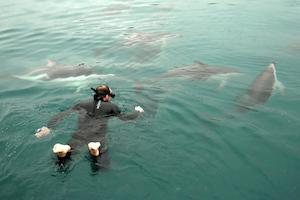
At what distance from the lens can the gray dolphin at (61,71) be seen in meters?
14.5

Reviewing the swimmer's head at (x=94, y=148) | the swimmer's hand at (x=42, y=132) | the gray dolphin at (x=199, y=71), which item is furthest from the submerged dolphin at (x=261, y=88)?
the swimmer's hand at (x=42, y=132)

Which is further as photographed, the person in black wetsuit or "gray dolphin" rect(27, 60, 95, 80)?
"gray dolphin" rect(27, 60, 95, 80)

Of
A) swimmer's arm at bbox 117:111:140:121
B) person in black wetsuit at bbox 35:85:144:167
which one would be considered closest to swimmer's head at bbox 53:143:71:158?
person in black wetsuit at bbox 35:85:144:167

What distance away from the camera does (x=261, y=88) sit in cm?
1241

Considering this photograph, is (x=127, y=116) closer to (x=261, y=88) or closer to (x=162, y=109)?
(x=162, y=109)

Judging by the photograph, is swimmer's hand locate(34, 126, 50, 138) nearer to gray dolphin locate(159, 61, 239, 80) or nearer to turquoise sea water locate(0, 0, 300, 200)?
turquoise sea water locate(0, 0, 300, 200)

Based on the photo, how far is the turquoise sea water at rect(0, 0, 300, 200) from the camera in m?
7.87

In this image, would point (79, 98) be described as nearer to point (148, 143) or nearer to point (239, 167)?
point (148, 143)

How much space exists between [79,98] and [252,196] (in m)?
6.37

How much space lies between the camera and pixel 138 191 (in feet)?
25.1

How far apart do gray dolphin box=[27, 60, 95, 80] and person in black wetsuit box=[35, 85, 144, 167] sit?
497 cm

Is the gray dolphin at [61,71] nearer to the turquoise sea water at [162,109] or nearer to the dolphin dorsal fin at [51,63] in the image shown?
the dolphin dorsal fin at [51,63]

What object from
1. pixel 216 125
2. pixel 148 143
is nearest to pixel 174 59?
pixel 216 125

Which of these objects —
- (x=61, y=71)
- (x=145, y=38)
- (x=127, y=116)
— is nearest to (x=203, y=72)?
(x=127, y=116)
